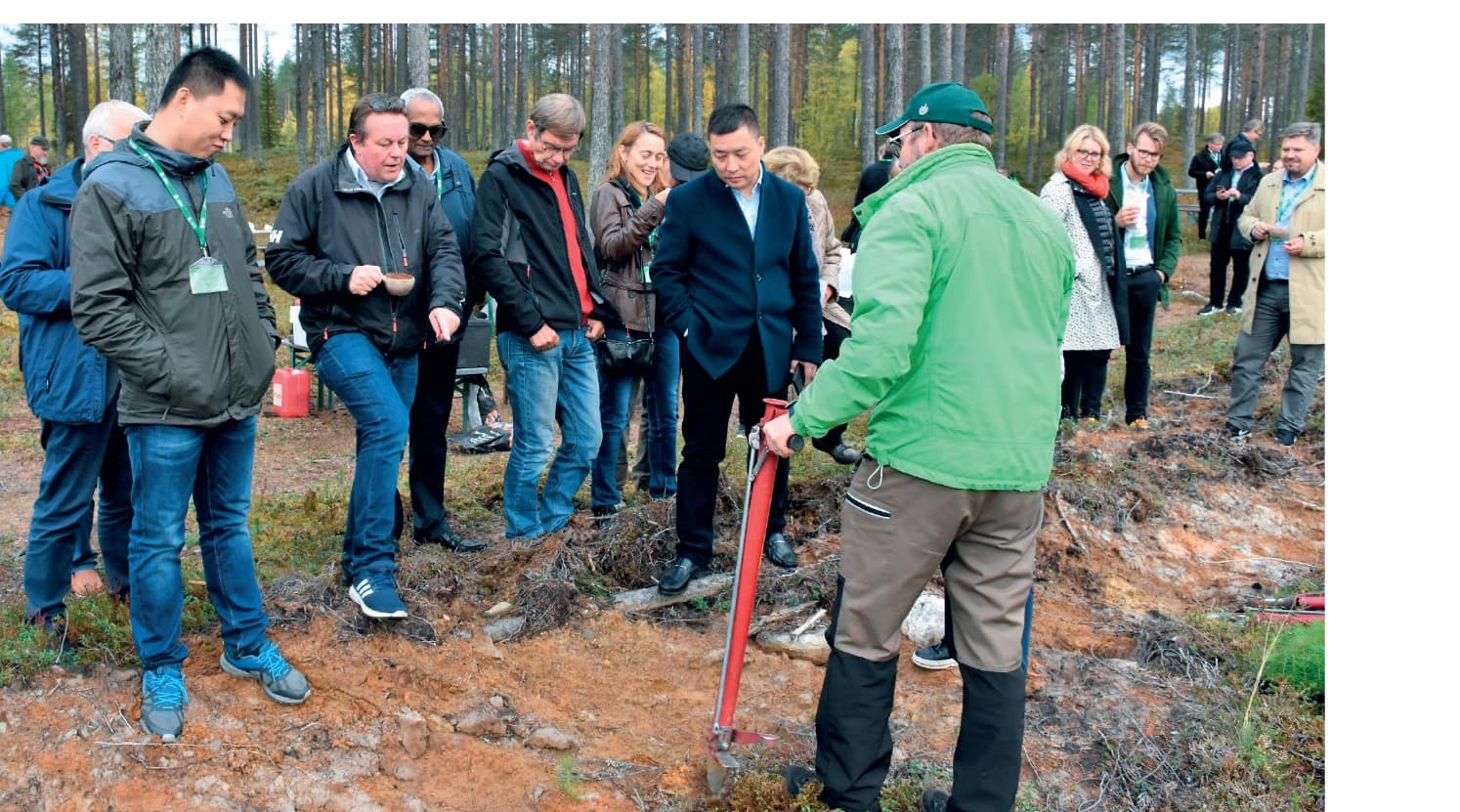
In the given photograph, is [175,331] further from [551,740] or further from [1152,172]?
[1152,172]

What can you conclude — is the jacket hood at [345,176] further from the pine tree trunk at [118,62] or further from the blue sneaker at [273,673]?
the pine tree trunk at [118,62]

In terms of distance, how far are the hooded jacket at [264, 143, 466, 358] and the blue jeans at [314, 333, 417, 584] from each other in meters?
0.08

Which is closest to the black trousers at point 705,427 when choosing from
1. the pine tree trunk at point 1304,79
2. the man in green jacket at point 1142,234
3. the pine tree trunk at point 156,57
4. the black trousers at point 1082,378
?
the black trousers at point 1082,378

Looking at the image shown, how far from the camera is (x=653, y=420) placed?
6039 millimetres

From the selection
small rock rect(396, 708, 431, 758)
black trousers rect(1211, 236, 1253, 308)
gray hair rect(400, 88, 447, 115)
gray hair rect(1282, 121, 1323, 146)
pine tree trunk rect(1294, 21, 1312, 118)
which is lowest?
small rock rect(396, 708, 431, 758)

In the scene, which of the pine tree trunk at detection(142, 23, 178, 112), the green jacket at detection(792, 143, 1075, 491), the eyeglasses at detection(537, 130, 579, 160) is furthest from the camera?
the pine tree trunk at detection(142, 23, 178, 112)

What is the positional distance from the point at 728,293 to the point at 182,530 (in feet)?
7.06

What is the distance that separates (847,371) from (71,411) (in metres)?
2.81

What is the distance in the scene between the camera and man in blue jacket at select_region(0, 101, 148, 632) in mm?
3777

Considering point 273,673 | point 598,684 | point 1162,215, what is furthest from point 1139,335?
point 273,673

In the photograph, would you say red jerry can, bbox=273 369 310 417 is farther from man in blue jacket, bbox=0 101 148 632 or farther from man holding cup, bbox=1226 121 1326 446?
man holding cup, bbox=1226 121 1326 446

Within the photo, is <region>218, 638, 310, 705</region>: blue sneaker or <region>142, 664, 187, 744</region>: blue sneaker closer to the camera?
<region>142, 664, 187, 744</region>: blue sneaker

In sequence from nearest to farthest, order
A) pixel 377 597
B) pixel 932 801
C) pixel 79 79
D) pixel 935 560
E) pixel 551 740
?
pixel 935 560
pixel 932 801
pixel 551 740
pixel 377 597
pixel 79 79

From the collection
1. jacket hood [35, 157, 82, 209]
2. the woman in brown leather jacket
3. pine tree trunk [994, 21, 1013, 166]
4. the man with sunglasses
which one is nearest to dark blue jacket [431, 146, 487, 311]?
the man with sunglasses
